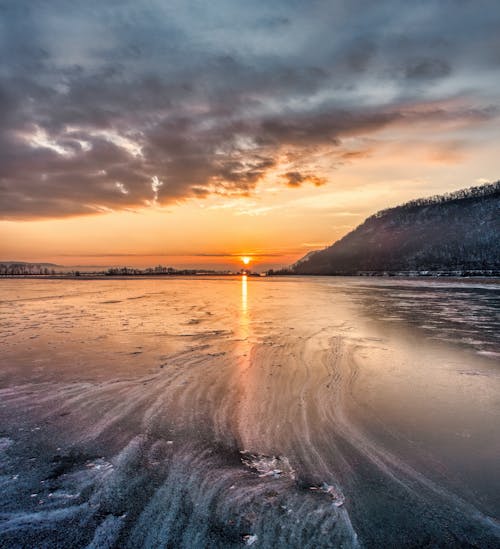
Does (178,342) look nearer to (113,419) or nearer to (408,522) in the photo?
(113,419)

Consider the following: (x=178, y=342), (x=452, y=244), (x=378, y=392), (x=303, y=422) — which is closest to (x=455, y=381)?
(x=378, y=392)

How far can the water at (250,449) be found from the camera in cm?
273

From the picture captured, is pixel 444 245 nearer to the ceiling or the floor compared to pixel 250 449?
nearer to the ceiling

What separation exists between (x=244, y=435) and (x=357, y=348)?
18.7 feet

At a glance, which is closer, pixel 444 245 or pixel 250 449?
pixel 250 449

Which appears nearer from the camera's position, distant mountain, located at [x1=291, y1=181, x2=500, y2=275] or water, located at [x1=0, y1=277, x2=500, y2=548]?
water, located at [x1=0, y1=277, x2=500, y2=548]

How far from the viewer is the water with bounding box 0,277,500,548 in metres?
2.73

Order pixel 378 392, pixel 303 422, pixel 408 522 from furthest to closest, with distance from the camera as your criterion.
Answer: pixel 378 392 → pixel 303 422 → pixel 408 522

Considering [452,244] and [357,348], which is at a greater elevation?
[452,244]

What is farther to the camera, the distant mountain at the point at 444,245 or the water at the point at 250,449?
the distant mountain at the point at 444,245

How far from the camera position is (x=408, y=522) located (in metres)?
2.80

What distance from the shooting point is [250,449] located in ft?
13.0

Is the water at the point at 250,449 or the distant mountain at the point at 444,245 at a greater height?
the distant mountain at the point at 444,245

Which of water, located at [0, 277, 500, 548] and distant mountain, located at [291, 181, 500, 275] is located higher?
distant mountain, located at [291, 181, 500, 275]
